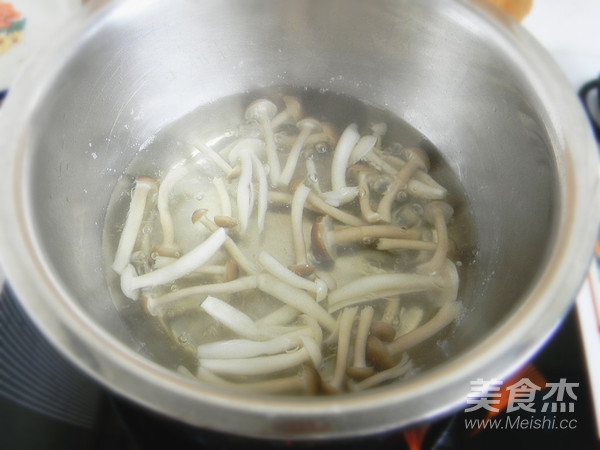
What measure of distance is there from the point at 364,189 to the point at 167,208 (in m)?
0.48

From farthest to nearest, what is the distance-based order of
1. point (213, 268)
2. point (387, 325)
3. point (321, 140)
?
point (321, 140), point (213, 268), point (387, 325)

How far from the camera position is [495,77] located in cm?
107

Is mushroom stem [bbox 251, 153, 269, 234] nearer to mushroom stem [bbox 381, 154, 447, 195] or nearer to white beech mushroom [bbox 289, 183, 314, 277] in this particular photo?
white beech mushroom [bbox 289, 183, 314, 277]

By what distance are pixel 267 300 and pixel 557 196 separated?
0.60 metres

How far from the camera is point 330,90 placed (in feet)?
4.65

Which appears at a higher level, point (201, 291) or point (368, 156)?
point (368, 156)

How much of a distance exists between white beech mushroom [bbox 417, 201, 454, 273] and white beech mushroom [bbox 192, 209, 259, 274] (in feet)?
1.24

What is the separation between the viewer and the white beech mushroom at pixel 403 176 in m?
Result: 1.26

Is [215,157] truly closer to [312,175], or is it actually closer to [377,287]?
[312,175]

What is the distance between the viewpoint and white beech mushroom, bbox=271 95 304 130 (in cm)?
→ 139

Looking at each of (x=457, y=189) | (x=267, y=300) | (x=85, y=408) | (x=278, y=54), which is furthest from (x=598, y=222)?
(x=85, y=408)

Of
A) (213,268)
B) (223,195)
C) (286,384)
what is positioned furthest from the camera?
(223,195)

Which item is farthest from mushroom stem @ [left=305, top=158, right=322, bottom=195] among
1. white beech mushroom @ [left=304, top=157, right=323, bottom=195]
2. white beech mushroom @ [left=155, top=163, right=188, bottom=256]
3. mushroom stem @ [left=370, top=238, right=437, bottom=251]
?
white beech mushroom @ [left=155, top=163, right=188, bottom=256]

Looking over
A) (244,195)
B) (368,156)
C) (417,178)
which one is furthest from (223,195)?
(417,178)
